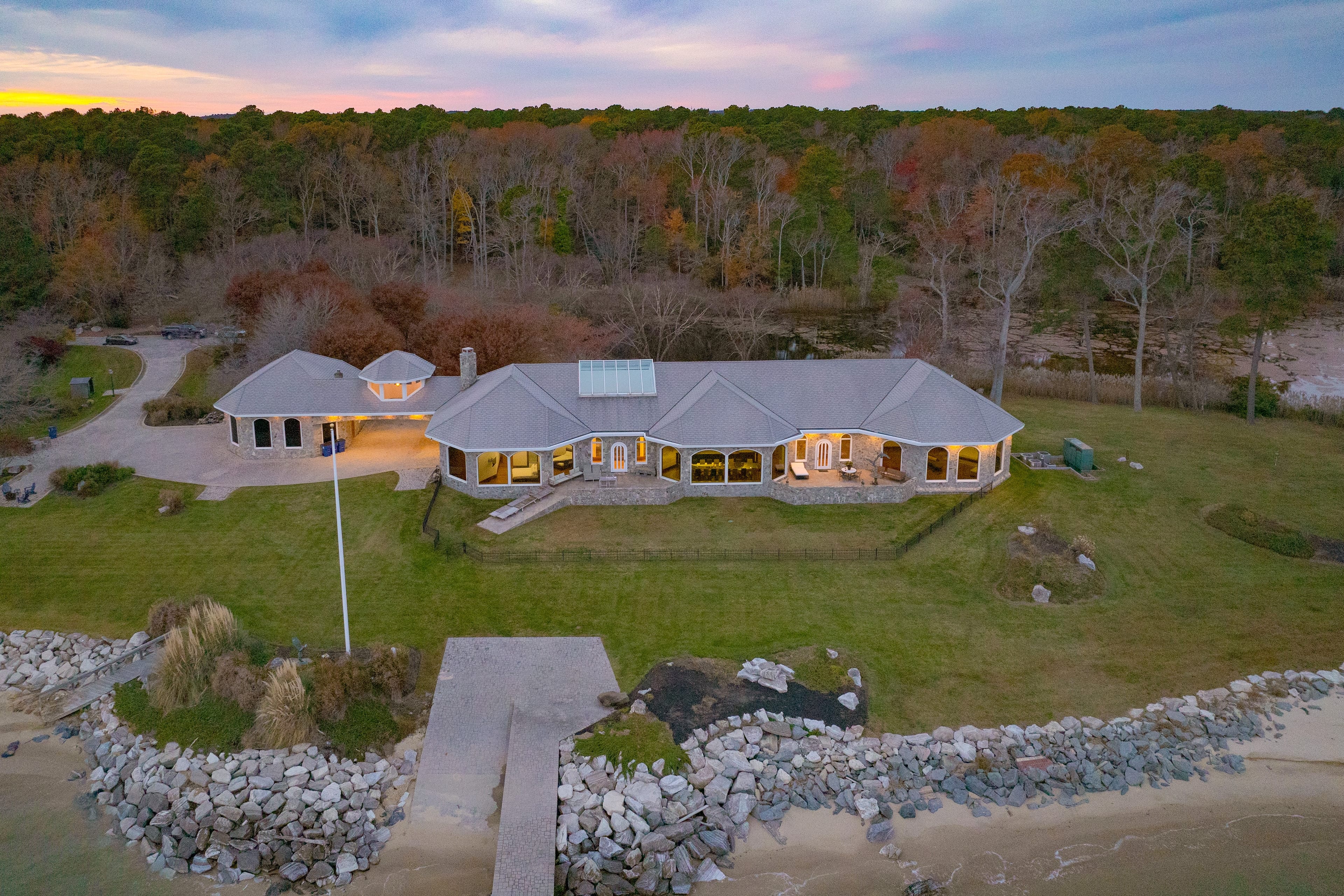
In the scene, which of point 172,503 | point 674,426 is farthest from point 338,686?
point 674,426

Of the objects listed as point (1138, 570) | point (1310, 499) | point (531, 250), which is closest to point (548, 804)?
point (1138, 570)

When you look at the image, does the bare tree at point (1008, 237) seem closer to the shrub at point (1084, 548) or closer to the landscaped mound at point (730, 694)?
the shrub at point (1084, 548)

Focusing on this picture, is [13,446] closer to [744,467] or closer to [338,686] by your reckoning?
[338,686]

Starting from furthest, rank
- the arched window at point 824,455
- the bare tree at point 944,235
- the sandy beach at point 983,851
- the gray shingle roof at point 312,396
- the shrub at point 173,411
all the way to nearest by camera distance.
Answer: the bare tree at point 944,235
the shrub at point 173,411
the gray shingle roof at point 312,396
the arched window at point 824,455
the sandy beach at point 983,851

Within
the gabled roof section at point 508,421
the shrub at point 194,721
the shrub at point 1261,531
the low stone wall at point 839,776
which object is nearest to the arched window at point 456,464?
the gabled roof section at point 508,421

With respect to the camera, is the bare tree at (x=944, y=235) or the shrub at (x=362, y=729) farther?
the bare tree at (x=944, y=235)

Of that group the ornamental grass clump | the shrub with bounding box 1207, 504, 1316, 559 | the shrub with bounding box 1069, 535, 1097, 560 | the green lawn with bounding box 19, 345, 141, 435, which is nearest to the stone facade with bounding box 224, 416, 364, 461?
the green lawn with bounding box 19, 345, 141, 435

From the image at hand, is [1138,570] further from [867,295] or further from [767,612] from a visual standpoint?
[867,295]
